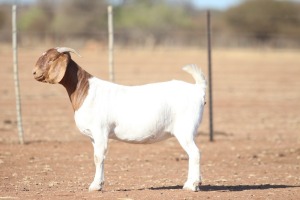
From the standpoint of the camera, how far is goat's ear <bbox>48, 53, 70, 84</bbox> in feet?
37.2

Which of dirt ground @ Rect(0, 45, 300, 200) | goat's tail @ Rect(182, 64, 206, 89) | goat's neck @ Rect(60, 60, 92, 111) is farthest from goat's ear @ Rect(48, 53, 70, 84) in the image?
goat's tail @ Rect(182, 64, 206, 89)

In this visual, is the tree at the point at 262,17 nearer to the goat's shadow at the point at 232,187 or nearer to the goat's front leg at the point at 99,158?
the goat's shadow at the point at 232,187

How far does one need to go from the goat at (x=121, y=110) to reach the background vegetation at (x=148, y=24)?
1039 inches

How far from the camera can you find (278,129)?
21453 mm

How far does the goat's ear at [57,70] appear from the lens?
11.3 m

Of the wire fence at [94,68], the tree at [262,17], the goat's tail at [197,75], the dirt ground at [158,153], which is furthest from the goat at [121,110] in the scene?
the tree at [262,17]

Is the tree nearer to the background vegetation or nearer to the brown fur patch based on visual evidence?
the background vegetation

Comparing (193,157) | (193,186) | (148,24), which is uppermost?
(148,24)

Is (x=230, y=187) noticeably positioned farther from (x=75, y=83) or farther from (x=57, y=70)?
(x=57, y=70)

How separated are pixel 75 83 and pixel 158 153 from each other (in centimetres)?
551

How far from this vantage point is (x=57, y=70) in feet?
37.2

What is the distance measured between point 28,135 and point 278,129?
21.4 ft

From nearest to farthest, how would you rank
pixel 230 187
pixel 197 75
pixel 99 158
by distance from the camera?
1. pixel 99 158
2. pixel 197 75
3. pixel 230 187

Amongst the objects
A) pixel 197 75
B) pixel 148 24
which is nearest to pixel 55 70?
pixel 197 75
